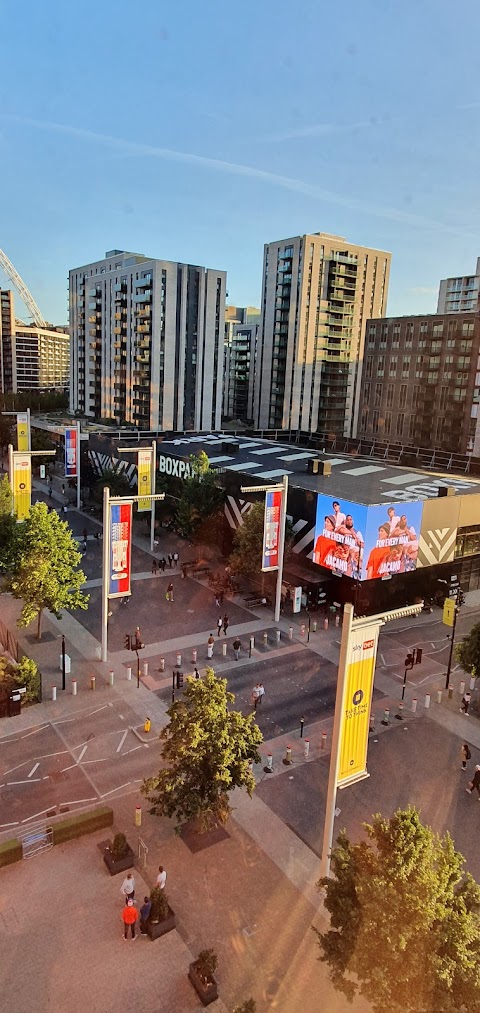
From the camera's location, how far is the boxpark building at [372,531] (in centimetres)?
3903

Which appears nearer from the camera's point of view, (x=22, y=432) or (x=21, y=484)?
(x=21, y=484)

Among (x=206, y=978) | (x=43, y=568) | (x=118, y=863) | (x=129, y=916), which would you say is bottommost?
(x=118, y=863)

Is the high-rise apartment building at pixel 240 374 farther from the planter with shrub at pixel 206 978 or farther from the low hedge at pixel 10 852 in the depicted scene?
the planter with shrub at pixel 206 978

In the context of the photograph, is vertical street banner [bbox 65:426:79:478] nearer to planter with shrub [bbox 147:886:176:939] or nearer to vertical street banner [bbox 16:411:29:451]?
vertical street banner [bbox 16:411:29:451]

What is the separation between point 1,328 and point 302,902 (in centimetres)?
19657

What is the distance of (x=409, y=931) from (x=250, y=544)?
98.1ft

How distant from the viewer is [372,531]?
38219 mm

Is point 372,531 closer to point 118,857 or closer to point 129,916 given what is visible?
point 118,857

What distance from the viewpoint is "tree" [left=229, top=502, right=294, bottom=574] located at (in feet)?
134

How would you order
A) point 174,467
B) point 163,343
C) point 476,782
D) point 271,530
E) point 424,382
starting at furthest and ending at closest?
point 424,382, point 163,343, point 174,467, point 271,530, point 476,782

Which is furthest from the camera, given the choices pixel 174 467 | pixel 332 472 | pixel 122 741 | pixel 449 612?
pixel 174 467

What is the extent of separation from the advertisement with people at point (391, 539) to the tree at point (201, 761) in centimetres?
2124

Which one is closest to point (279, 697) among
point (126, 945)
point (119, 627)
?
point (119, 627)

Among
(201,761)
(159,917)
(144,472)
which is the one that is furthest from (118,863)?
(144,472)
